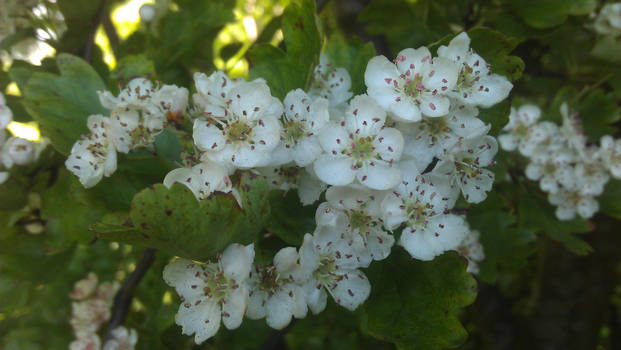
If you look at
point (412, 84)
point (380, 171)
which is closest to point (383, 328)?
point (380, 171)

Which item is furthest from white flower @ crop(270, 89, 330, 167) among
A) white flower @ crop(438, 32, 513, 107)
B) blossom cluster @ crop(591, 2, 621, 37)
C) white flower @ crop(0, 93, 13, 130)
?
blossom cluster @ crop(591, 2, 621, 37)

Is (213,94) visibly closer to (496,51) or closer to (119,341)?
(496,51)

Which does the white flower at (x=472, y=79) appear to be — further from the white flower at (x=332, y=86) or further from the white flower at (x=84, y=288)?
the white flower at (x=84, y=288)

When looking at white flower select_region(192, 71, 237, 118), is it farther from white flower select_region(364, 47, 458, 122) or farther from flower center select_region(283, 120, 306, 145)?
white flower select_region(364, 47, 458, 122)

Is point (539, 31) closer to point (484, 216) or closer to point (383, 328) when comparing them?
point (484, 216)

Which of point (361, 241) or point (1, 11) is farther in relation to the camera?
point (1, 11)

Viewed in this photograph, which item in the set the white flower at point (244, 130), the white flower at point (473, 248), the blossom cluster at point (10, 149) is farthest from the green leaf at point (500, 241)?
the blossom cluster at point (10, 149)

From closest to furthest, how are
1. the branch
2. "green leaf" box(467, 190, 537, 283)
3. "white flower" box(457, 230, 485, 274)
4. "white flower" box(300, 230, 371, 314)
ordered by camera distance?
1. "white flower" box(300, 230, 371, 314)
2. the branch
3. "white flower" box(457, 230, 485, 274)
4. "green leaf" box(467, 190, 537, 283)
